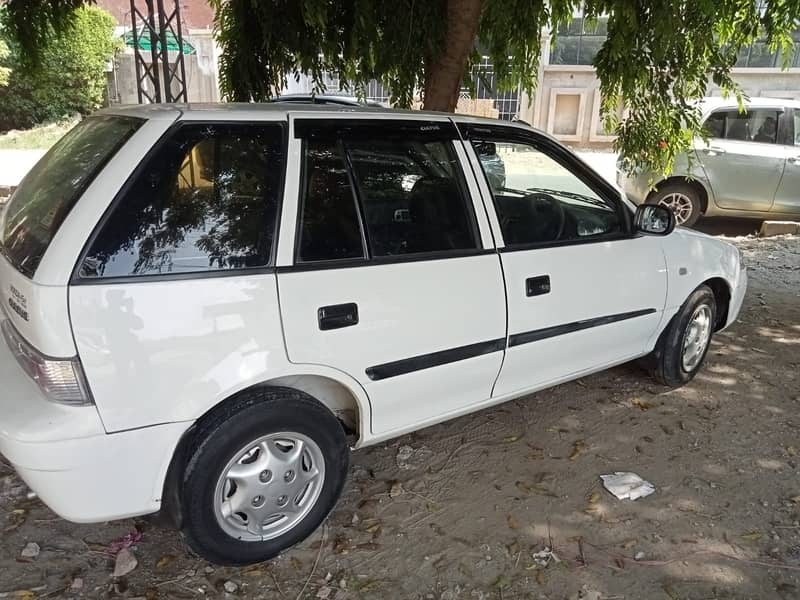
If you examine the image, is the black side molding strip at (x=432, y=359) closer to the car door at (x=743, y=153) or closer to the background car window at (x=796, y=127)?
the car door at (x=743, y=153)

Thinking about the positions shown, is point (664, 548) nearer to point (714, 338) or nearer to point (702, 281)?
point (702, 281)

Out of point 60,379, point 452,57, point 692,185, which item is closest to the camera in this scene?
point 60,379

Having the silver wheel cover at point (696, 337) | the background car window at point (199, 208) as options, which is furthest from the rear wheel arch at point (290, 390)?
the silver wheel cover at point (696, 337)

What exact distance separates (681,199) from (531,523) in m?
7.02

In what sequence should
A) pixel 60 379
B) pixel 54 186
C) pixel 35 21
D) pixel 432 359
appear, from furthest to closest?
pixel 35 21, pixel 432 359, pixel 54 186, pixel 60 379

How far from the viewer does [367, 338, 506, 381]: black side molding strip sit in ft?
8.87

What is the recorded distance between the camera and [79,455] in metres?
2.13

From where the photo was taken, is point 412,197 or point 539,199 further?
point 539,199

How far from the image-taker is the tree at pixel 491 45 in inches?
167

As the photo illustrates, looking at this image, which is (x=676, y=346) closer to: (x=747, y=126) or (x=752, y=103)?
(x=747, y=126)

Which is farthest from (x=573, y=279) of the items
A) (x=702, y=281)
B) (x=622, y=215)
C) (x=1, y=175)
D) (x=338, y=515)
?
(x=1, y=175)

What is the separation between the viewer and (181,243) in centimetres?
225

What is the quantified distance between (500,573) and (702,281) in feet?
7.85

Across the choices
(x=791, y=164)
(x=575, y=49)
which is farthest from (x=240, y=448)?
(x=575, y=49)
